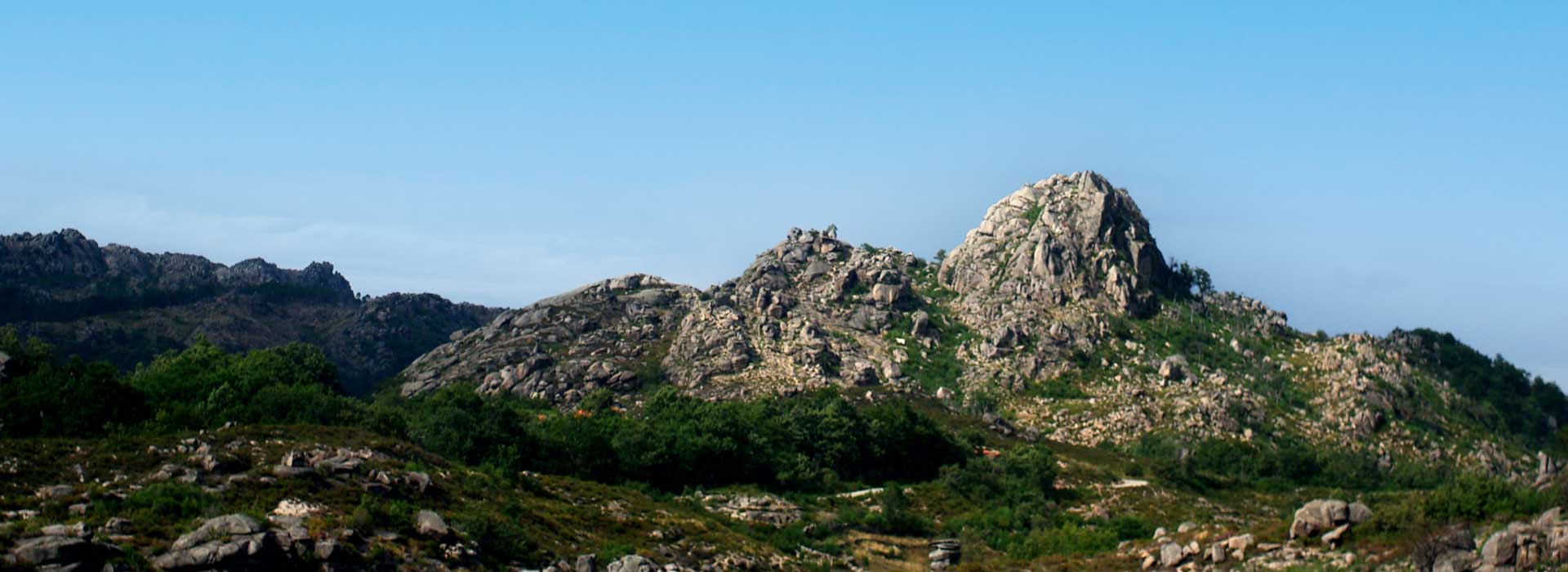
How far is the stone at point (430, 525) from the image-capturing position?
48.5 metres

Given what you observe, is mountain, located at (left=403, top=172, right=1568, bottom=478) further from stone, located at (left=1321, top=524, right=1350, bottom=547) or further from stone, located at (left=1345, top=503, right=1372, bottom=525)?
stone, located at (left=1321, top=524, right=1350, bottom=547)

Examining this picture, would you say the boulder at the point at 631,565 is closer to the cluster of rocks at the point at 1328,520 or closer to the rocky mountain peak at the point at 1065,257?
the cluster of rocks at the point at 1328,520

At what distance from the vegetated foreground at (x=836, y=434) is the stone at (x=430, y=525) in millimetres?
146

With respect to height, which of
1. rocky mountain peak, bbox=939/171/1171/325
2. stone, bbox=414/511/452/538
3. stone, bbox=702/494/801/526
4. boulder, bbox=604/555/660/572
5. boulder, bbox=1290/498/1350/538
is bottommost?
boulder, bbox=604/555/660/572

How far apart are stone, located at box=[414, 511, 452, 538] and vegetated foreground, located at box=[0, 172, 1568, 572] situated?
15cm

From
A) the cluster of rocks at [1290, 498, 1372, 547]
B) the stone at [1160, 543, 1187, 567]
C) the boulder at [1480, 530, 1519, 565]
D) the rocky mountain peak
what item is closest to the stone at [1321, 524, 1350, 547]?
the cluster of rocks at [1290, 498, 1372, 547]

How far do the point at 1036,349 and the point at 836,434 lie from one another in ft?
142

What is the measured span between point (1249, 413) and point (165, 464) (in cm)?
10474

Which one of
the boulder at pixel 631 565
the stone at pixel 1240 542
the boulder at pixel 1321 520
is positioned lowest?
the boulder at pixel 631 565

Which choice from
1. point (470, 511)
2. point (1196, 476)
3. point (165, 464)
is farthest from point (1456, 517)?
point (1196, 476)

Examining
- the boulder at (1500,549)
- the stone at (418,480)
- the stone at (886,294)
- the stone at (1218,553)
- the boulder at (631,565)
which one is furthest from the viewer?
the stone at (886,294)

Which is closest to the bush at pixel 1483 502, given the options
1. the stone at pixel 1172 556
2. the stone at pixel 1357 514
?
the stone at pixel 1357 514

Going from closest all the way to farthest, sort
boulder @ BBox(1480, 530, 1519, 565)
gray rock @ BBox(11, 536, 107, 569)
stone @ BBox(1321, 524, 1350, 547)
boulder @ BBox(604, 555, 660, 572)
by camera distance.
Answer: gray rock @ BBox(11, 536, 107, 569) < boulder @ BBox(1480, 530, 1519, 565) < stone @ BBox(1321, 524, 1350, 547) < boulder @ BBox(604, 555, 660, 572)

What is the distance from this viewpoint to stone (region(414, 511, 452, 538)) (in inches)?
1911
